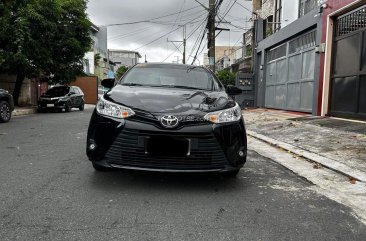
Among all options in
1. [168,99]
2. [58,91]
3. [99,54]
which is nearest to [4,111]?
[58,91]

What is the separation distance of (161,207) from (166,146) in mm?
636

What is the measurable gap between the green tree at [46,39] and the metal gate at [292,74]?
10111 millimetres

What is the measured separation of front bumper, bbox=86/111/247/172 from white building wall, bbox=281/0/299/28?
1453 cm

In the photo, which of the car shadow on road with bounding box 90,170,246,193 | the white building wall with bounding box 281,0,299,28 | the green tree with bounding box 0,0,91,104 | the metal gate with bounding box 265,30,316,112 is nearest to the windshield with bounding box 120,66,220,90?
the car shadow on road with bounding box 90,170,246,193

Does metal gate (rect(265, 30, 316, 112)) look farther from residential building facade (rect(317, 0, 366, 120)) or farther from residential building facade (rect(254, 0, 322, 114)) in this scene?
residential building facade (rect(317, 0, 366, 120))

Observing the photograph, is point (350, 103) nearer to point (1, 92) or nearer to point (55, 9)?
point (1, 92)

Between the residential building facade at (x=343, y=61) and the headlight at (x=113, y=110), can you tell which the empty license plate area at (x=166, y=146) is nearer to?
the headlight at (x=113, y=110)

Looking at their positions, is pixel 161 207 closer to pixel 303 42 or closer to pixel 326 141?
pixel 326 141

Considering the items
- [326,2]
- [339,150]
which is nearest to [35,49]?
[326,2]

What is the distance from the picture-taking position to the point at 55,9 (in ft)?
58.1

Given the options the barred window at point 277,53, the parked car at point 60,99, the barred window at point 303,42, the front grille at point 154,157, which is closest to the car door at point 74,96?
the parked car at point 60,99

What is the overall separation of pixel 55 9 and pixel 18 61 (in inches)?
134

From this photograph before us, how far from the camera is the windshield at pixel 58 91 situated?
19.5 m

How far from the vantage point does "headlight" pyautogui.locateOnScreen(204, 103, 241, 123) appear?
156 inches
